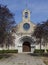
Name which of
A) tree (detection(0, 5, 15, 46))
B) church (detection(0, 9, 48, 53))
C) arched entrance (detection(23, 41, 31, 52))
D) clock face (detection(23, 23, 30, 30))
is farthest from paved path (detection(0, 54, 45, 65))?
clock face (detection(23, 23, 30, 30))

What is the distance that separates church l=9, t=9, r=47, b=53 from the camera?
192 ft

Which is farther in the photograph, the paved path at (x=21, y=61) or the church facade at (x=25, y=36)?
the church facade at (x=25, y=36)

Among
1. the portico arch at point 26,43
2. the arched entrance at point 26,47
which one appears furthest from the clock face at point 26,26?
the arched entrance at point 26,47

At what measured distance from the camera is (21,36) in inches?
2312

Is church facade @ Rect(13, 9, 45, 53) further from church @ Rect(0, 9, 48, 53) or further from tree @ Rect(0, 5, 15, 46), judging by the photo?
tree @ Rect(0, 5, 15, 46)

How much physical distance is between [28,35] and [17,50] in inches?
192

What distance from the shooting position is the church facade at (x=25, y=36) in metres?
58.5

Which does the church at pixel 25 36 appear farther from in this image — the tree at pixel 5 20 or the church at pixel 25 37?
the tree at pixel 5 20

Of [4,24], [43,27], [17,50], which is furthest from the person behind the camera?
[17,50]

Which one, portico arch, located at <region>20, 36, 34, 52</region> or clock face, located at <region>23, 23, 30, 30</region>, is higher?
clock face, located at <region>23, 23, 30, 30</region>

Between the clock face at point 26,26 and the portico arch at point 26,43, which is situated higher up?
the clock face at point 26,26

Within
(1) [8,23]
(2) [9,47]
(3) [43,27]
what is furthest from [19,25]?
(1) [8,23]

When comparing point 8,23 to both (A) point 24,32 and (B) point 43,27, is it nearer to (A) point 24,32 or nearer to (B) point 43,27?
(B) point 43,27

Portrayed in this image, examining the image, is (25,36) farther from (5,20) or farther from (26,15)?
(5,20)
